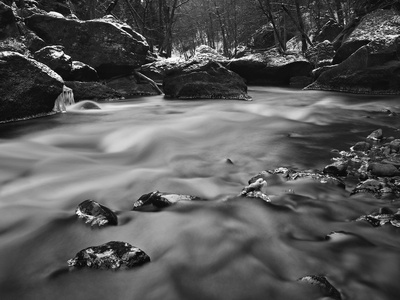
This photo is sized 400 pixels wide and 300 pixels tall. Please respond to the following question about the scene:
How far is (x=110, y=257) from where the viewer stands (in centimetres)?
201

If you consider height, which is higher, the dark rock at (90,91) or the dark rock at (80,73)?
the dark rock at (80,73)

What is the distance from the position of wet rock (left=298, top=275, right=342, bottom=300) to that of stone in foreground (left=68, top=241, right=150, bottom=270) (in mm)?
1026

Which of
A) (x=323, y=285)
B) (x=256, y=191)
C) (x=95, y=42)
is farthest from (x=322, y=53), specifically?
(x=323, y=285)

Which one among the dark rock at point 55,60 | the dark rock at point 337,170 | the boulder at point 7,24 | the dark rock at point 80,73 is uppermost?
the boulder at point 7,24

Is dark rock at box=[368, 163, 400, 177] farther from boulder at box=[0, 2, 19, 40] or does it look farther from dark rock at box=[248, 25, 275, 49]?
dark rock at box=[248, 25, 275, 49]

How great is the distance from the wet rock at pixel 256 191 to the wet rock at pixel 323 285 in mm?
1111

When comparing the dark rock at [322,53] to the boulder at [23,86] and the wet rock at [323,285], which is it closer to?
the boulder at [23,86]

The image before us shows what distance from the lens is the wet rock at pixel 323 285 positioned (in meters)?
1.73

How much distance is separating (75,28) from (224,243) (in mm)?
13727

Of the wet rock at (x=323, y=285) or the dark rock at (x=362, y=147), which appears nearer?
the wet rock at (x=323, y=285)

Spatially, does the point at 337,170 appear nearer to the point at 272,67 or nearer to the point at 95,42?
the point at 95,42

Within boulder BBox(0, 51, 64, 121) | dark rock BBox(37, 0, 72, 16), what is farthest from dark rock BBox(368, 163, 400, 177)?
dark rock BBox(37, 0, 72, 16)

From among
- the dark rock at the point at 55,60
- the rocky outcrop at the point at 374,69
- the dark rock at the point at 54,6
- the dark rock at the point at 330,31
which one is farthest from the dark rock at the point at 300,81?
the dark rock at the point at 54,6

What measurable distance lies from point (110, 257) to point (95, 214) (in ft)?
2.24
